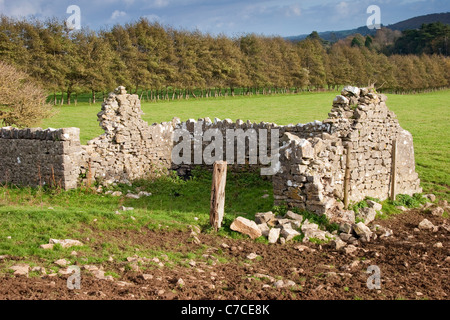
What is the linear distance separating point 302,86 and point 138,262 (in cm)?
7684

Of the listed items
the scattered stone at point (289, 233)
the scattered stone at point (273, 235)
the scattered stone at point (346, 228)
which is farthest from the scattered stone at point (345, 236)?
the scattered stone at point (273, 235)

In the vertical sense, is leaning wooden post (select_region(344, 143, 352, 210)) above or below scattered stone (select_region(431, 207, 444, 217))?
above

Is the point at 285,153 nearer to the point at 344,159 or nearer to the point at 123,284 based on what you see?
the point at 344,159

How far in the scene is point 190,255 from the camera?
955cm

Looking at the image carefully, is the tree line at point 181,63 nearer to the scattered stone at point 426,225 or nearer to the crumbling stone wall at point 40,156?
the crumbling stone wall at point 40,156

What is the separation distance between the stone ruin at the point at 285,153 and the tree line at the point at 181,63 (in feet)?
124

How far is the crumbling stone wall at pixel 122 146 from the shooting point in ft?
55.4

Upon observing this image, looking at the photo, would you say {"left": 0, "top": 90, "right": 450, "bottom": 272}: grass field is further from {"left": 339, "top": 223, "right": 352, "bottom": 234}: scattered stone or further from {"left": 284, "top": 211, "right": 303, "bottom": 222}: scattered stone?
{"left": 339, "top": 223, "right": 352, "bottom": 234}: scattered stone

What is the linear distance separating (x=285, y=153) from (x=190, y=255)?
14.9ft

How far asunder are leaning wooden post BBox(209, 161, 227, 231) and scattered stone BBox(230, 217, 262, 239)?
1.47 ft

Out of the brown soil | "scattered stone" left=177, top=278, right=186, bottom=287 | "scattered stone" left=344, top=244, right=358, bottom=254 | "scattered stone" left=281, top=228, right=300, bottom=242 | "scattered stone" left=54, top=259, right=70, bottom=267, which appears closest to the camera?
the brown soil

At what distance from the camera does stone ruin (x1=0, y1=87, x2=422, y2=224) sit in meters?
12.6

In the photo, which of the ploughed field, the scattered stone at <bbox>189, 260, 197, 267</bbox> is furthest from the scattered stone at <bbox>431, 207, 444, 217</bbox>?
the scattered stone at <bbox>189, 260, 197, 267</bbox>

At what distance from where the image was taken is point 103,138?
17484 mm
